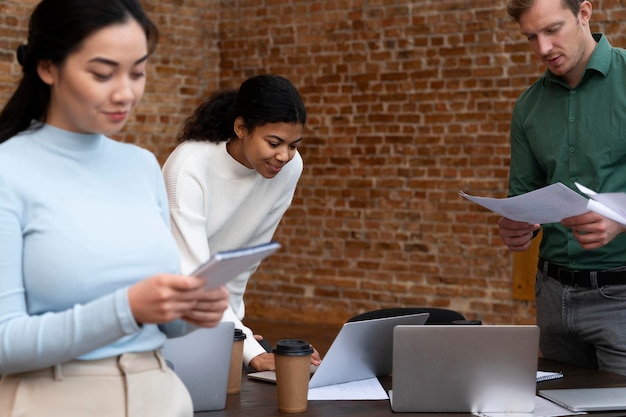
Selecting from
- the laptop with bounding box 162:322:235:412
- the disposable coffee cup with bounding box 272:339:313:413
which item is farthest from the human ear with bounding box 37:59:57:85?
the disposable coffee cup with bounding box 272:339:313:413

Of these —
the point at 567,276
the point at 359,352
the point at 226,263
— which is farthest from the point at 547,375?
the point at 226,263

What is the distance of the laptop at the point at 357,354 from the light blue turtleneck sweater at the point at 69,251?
775mm

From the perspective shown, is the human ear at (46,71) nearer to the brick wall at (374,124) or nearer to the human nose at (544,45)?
the human nose at (544,45)

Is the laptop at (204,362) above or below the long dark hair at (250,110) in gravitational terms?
below

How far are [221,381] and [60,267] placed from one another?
2.49 ft

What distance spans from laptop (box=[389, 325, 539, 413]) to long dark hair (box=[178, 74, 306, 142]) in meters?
0.90

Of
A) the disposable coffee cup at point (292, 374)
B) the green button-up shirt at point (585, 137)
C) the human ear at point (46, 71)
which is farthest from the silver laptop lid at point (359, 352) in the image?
the human ear at point (46, 71)

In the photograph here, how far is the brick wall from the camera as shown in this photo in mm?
6543

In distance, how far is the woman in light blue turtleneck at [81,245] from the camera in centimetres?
145

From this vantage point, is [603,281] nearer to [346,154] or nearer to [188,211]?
[188,211]

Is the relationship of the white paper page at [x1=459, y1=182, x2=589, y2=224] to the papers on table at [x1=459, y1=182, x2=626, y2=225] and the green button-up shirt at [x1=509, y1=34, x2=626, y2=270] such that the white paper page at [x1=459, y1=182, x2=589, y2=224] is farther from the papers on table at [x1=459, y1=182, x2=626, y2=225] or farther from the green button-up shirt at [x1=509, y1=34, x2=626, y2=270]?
the green button-up shirt at [x1=509, y1=34, x2=626, y2=270]

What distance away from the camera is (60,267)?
149cm

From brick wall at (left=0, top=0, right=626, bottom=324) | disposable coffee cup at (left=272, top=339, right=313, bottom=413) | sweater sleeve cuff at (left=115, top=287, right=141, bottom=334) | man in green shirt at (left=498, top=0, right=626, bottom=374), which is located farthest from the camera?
brick wall at (left=0, top=0, right=626, bottom=324)

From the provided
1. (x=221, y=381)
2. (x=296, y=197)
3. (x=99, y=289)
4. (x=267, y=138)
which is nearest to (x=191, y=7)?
(x=296, y=197)
